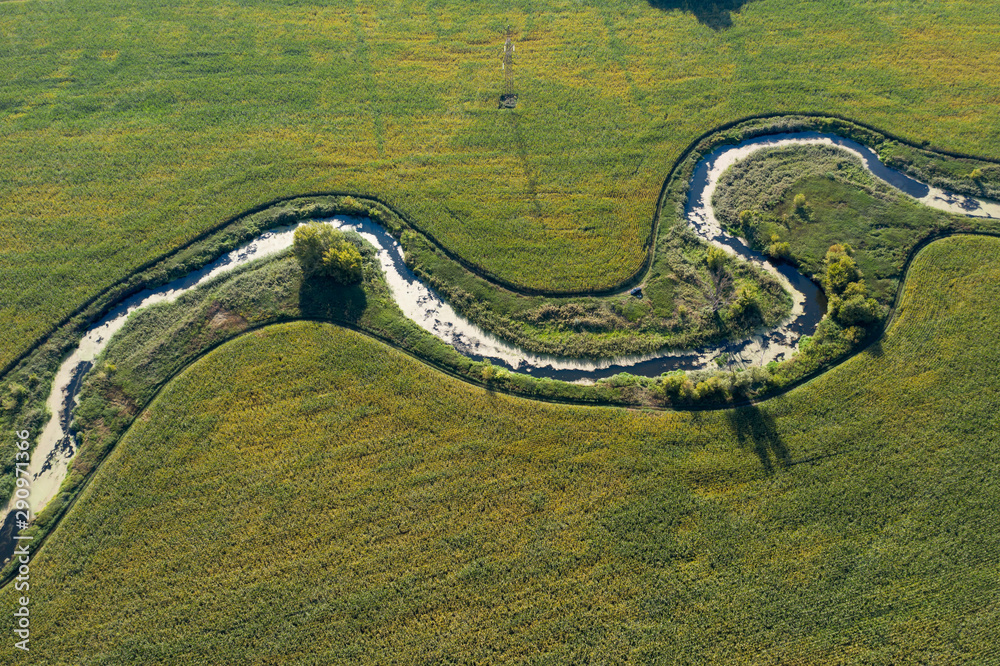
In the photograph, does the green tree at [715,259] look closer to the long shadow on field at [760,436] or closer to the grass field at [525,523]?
the grass field at [525,523]

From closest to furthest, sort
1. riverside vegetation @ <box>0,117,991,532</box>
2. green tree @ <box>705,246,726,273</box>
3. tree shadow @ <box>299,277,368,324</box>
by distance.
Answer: riverside vegetation @ <box>0,117,991,532</box>
tree shadow @ <box>299,277,368,324</box>
green tree @ <box>705,246,726,273</box>

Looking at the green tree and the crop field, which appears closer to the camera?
the green tree

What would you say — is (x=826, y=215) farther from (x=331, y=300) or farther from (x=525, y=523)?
(x=331, y=300)

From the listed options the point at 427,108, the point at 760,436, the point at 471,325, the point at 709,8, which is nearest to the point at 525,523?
the point at 471,325

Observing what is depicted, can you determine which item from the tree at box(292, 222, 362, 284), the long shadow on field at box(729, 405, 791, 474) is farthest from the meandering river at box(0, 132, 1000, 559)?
the long shadow on field at box(729, 405, 791, 474)

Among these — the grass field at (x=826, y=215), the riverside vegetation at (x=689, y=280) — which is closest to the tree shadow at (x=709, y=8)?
the riverside vegetation at (x=689, y=280)

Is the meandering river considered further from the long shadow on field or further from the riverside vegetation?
the long shadow on field

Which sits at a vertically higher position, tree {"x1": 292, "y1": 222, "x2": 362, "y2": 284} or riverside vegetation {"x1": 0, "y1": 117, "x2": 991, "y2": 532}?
tree {"x1": 292, "y1": 222, "x2": 362, "y2": 284}
